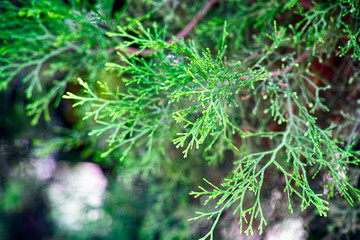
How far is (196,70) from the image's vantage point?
92cm

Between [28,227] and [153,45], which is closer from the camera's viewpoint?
[153,45]

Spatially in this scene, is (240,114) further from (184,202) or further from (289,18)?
(184,202)

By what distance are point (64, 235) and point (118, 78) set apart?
1651 mm

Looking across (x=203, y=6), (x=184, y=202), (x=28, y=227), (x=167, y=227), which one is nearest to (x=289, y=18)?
(x=203, y=6)

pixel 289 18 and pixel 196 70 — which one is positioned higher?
pixel 196 70

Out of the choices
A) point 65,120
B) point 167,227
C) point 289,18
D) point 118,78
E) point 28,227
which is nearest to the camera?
point 289,18

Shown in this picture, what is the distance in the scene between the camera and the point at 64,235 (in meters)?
2.63

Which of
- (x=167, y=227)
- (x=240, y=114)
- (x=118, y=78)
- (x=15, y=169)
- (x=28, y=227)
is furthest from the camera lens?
(x=28, y=227)

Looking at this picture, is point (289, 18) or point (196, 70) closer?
point (196, 70)

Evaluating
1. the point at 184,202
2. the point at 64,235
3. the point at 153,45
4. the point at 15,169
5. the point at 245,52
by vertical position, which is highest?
the point at 153,45

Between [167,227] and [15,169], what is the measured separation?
146 cm

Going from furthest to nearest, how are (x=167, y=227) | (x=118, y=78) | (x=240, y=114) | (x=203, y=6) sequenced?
1. (x=167, y=227)
2. (x=118, y=78)
3. (x=203, y=6)
4. (x=240, y=114)

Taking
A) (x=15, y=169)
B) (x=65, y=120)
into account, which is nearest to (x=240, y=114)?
(x=65, y=120)

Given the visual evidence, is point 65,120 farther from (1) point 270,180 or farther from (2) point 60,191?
(1) point 270,180
